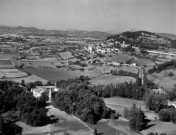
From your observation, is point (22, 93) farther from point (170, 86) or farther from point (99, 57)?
point (99, 57)

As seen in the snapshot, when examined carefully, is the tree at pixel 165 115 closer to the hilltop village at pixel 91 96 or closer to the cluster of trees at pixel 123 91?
the hilltop village at pixel 91 96

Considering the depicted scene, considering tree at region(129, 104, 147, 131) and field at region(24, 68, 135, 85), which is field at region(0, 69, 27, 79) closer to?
field at region(24, 68, 135, 85)

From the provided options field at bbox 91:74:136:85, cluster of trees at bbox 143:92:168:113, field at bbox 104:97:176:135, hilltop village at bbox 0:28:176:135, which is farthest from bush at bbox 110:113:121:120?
field at bbox 91:74:136:85

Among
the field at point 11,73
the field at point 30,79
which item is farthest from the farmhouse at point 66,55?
the field at point 30,79

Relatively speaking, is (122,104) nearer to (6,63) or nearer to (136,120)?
(136,120)

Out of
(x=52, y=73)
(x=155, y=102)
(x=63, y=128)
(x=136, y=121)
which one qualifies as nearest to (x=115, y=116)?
(x=136, y=121)

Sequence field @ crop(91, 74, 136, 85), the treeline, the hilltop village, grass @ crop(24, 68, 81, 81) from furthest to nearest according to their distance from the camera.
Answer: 1. grass @ crop(24, 68, 81, 81)
2. field @ crop(91, 74, 136, 85)
3. the treeline
4. the hilltop village

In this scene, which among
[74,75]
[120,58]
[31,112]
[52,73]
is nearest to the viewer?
[31,112]
